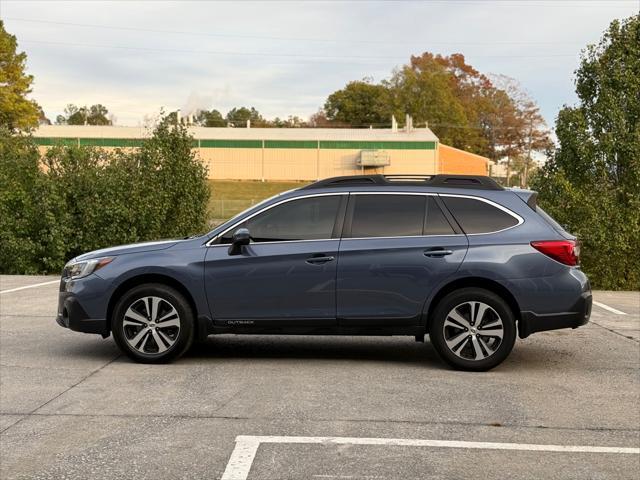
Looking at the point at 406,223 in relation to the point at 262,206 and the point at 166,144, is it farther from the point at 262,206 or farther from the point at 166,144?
the point at 166,144

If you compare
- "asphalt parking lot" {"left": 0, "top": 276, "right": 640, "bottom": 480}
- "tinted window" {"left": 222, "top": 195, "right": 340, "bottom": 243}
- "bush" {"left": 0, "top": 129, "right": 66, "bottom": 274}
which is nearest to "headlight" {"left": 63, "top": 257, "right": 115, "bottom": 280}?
"asphalt parking lot" {"left": 0, "top": 276, "right": 640, "bottom": 480}

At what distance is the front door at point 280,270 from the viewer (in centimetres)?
706

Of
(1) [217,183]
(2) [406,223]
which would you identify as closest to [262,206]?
(2) [406,223]

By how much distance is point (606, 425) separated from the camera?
5.51m

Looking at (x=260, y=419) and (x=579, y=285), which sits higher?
(x=579, y=285)

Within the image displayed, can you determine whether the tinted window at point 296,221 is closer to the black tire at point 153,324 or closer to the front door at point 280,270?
the front door at point 280,270

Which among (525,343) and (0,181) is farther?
(0,181)

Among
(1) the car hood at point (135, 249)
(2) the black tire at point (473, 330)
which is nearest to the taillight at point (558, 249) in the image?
(2) the black tire at point (473, 330)

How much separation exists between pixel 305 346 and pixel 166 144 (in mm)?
10328

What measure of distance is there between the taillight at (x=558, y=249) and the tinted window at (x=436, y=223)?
78 centimetres

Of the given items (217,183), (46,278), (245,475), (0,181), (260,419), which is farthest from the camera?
(217,183)

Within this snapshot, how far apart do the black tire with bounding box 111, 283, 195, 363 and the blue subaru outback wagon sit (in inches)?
0.4

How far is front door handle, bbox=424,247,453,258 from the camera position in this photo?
22.9 ft

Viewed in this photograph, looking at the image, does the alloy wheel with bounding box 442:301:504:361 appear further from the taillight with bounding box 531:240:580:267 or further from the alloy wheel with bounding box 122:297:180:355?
the alloy wheel with bounding box 122:297:180:355
